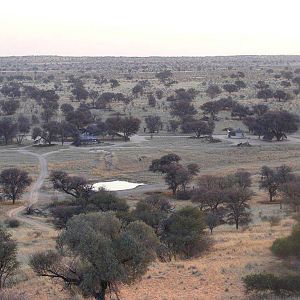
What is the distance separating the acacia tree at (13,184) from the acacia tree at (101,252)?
3308cm

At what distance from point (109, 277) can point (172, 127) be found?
75.5m

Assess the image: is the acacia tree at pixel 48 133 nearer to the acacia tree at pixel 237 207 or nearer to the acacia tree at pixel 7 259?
the acacia tree at pixel 237 207

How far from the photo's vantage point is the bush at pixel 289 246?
26141 mm

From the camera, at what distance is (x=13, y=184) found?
54344 millimetres

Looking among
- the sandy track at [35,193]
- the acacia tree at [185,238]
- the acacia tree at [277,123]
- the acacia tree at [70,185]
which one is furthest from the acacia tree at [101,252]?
the acacia tree at [277,123]

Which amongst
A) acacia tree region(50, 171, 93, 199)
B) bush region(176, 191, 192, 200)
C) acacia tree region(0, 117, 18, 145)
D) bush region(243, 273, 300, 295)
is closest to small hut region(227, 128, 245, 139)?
acacia tree region(0, 117, 18, 145)

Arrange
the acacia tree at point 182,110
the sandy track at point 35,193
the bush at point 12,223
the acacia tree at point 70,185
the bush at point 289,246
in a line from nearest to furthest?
the bush at point 289,246 < the bush at point 12,223 < the sandy track at point 35,193 < the acacia tree at point 70,185 < the acacia tree at point 182,110

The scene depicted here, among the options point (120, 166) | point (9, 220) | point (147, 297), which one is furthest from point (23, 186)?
point (147, 297)

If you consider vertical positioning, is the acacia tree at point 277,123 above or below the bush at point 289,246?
below

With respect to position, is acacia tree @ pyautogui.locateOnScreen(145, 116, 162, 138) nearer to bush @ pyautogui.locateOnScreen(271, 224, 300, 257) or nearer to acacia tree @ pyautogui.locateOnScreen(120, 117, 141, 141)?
acacia tree @ pyautogui.locateOnScreen(120, 117, 141, 141)

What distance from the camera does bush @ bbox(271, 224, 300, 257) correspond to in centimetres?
2614

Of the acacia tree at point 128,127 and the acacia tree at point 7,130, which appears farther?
the acacia tree at point 128,127

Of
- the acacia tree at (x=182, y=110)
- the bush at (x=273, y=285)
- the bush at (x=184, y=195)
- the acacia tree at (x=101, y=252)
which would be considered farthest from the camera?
the acacia tree at (x=182, y=110)

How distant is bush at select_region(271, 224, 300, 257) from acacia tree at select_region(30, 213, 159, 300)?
726cm
